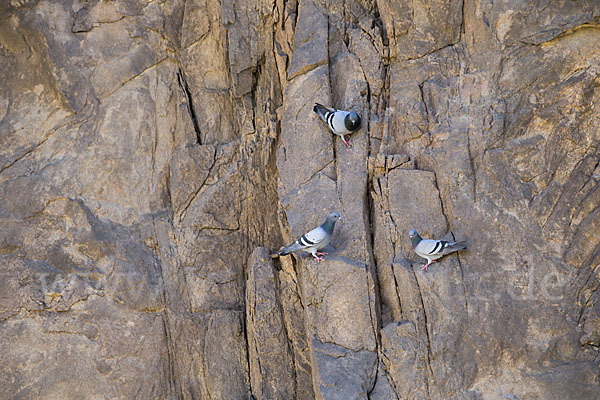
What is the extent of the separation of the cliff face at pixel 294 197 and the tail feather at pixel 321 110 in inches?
8.2

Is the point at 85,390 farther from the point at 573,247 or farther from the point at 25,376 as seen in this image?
the point at 573,247

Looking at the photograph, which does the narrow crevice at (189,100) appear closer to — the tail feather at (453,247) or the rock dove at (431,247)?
the rock dove at (431,247)

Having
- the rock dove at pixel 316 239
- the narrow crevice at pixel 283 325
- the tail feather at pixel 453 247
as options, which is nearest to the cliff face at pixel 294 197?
the narrow crevice at pixel 283 325

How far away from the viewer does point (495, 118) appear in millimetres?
7281

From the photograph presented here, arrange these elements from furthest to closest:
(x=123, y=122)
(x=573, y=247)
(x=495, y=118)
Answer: (x=123, y=122) → (x=495, y=118) → (x=573, y=247)

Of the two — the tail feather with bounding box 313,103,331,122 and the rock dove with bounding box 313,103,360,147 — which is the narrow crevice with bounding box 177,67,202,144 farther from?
the rock dove with bounding box 313,103,360,147

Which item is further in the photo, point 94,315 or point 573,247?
point 94,315

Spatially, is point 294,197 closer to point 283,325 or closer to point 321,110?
point 321,110

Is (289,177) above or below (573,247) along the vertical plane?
above

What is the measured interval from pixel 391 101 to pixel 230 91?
2460mm

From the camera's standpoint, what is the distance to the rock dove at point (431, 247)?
6871 mm

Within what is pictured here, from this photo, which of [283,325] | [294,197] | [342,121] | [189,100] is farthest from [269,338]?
[189,100]

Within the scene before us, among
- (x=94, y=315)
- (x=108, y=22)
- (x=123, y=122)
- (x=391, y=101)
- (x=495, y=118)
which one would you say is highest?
(x=108, y=22)

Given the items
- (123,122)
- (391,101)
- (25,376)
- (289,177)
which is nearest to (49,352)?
(25,376)
